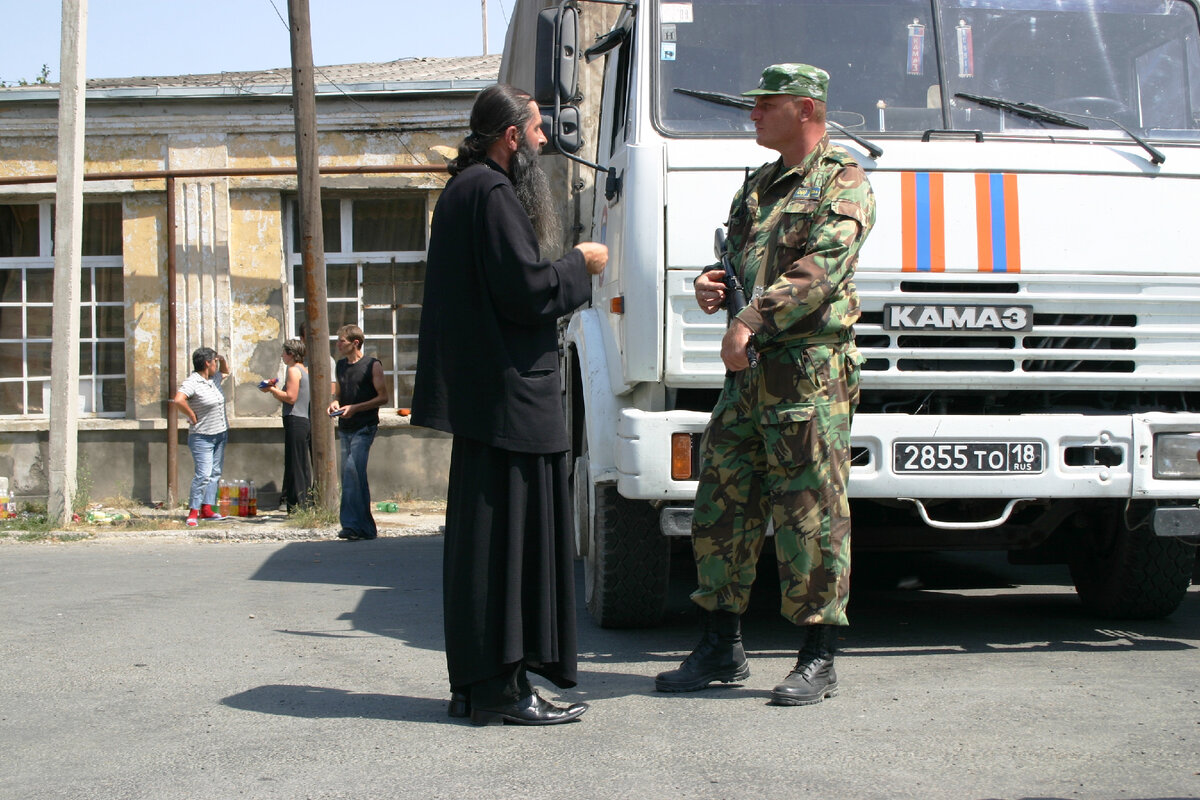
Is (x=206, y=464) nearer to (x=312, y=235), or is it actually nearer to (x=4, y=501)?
(x=4, y=501)

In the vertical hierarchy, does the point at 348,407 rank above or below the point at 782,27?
below

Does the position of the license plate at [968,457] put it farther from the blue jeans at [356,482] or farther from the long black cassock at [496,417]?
the blue jeans at [356,482]

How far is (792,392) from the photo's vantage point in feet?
12.7

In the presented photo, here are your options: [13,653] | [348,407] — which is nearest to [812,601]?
[13,653]

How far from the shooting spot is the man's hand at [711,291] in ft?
12.9

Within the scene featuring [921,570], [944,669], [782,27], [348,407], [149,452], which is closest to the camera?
[944,669]

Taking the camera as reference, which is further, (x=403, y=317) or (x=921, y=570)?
(x=403, y=317)

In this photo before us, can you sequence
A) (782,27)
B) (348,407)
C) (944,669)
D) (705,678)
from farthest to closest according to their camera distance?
1. (348,407)
2. (782,27)
3. (944,669)
4. (705,678)

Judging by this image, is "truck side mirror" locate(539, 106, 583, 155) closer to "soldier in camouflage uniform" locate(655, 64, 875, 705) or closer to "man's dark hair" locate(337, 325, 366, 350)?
"soldier in camouflage uniform" locate(655, 64, 875, 705)

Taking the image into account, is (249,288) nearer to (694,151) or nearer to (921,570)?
(921,570)

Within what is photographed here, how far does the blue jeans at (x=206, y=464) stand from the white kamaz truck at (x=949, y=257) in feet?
23.5

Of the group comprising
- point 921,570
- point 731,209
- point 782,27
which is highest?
point 782,27

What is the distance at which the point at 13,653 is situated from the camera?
5016 millimetres

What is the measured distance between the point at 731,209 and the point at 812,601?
4.39 ft
